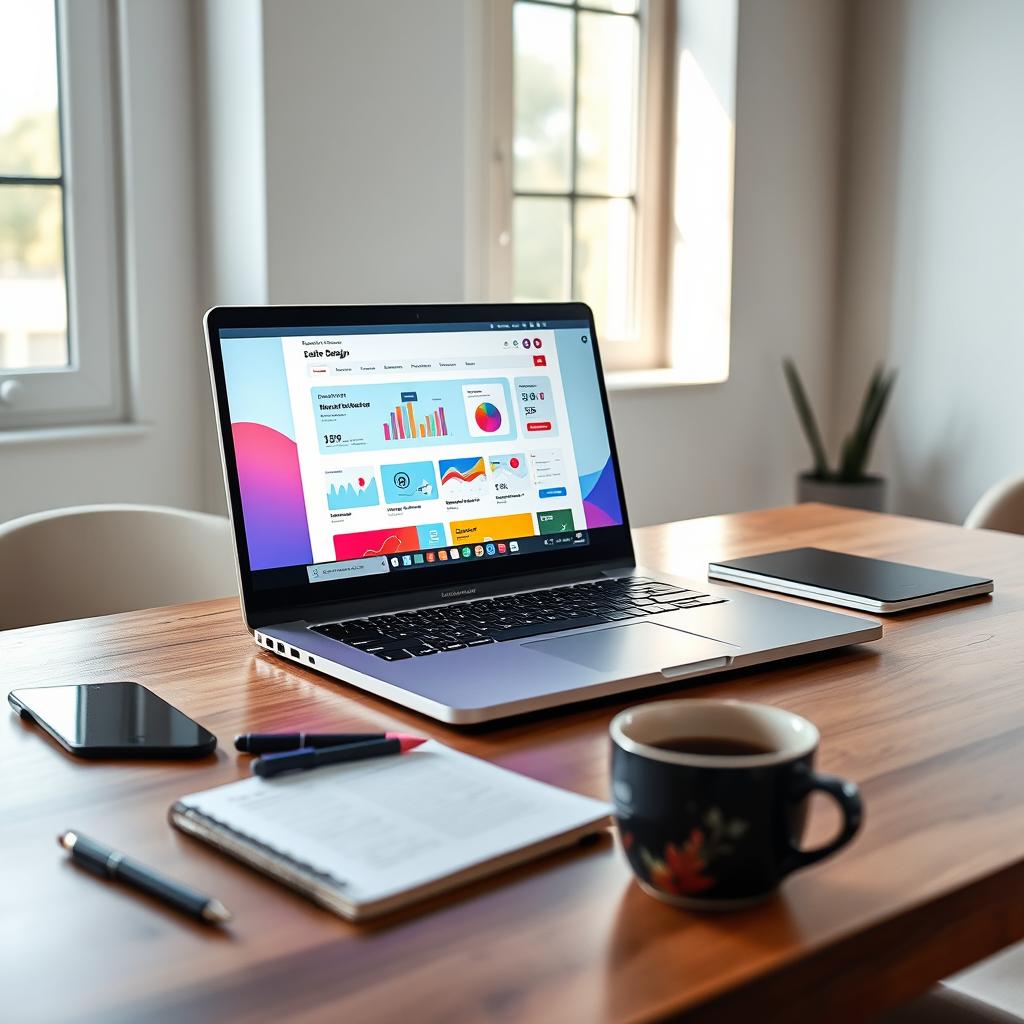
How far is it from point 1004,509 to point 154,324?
5.51 ft

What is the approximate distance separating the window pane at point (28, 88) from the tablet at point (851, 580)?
1798 millimetres

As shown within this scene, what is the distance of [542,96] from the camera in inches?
131

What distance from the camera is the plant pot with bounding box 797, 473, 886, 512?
3400mm

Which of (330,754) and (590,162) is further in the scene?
(590,162)

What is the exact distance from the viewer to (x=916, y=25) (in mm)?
3510

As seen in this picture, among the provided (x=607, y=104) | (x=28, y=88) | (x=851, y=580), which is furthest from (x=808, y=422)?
(x=851, y=580)

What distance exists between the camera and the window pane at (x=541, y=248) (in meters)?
3.36

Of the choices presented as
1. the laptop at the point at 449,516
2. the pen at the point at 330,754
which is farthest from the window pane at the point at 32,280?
the pen at the point at 330,754

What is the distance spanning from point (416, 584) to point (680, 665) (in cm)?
28

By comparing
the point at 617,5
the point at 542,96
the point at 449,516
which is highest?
the point at 617,5

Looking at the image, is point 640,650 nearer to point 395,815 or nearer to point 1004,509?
point 395,815

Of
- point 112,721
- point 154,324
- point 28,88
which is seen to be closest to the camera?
point 112,721

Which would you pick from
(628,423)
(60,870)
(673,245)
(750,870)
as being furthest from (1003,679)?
(673,245)

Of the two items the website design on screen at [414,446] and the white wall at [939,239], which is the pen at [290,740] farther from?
the white wall at [939,239]
